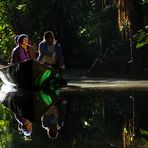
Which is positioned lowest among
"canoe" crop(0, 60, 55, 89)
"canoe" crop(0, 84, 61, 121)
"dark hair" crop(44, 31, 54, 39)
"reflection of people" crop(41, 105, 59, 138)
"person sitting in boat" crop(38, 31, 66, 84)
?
"canoe" crop(0, 84, 61, 121)

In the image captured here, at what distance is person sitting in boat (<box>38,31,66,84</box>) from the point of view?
16.1 m

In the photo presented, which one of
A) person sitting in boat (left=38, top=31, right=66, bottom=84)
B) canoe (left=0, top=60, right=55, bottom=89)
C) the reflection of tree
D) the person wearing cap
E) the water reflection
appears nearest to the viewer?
the reflection of tree

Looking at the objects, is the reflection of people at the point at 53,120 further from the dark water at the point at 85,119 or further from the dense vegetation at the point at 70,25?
the dense vegetation at the point at 70,25

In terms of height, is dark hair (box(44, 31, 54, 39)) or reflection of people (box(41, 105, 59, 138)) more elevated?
dark hair (box(44, 31, 54, 39))

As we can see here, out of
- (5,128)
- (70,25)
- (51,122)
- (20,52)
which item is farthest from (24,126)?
(70,25)

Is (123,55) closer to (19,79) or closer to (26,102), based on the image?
(19,79)

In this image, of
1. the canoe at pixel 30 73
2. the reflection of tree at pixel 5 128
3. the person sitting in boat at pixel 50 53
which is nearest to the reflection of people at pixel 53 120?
the reflection of tree at pixel 5 128

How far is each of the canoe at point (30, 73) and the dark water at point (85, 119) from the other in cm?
116

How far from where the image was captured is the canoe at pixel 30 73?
14750mm

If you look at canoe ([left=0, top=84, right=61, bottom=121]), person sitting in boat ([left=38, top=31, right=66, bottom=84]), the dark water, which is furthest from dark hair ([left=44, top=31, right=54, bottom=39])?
canoe ([left=0, top=84, right=61, bottom=121])

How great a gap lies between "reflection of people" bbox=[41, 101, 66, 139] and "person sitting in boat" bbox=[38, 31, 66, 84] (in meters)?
5.72

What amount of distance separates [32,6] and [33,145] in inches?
1006

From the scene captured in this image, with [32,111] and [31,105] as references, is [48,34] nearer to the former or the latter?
[31,105]

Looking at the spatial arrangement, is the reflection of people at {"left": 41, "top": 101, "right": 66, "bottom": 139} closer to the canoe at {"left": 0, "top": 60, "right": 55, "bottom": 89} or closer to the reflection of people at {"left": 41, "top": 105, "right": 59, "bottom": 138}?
the reflection of people at {"left": 41, "top": 105, "right": 59, "bottom": 138}
